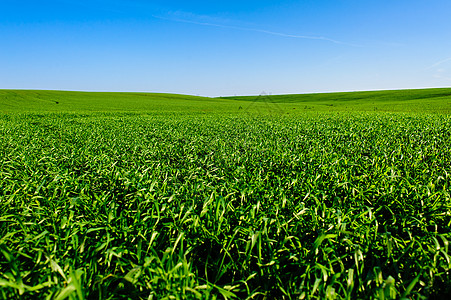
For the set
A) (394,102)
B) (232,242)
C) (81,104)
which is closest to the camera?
(232,242)

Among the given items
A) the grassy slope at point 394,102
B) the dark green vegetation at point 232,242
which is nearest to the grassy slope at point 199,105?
the grassy slope at point 394,102

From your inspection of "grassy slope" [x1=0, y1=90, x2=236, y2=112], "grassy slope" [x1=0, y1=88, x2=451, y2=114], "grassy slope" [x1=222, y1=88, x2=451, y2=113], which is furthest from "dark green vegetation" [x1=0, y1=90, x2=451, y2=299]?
"grassy slope" [x1=0, y1=90, x2=236, y2=112]

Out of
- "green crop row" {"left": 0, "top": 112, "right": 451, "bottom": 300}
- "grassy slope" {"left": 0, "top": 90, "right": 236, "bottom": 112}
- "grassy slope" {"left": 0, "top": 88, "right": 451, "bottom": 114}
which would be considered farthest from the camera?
"grassy slope" {"left": 0, "top": 90, "right": 236, "bottom": 112}

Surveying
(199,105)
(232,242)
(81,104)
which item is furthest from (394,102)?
(81,104)

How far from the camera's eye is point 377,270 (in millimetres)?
2178

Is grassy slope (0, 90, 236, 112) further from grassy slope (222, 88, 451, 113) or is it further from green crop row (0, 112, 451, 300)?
green crop row (0, 112, 451, 300)

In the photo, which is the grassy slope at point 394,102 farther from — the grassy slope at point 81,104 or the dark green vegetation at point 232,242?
the dark green vegetation at point 232,242

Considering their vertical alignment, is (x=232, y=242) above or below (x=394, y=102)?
below

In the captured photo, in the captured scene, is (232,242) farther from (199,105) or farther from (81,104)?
(81,104)

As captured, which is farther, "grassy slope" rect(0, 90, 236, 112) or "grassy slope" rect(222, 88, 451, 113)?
"grassy slope" rect(0, 90, 236, 112)

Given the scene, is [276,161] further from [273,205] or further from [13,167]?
[13,167]

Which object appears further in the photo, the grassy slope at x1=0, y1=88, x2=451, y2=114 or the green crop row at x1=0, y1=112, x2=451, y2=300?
the grassy slope at x1=0, y1=88, x2=451, y2=114

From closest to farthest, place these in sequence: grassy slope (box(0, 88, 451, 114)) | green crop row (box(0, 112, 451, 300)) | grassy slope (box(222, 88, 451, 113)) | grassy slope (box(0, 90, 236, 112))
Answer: green crop row (box(0, 112, 451, 300))
grassy slope (box(222, 88, 451, 113))
grassy slope (box(0, 88, 451, 114))
grassy slope (box(0, 90, 236, 112))

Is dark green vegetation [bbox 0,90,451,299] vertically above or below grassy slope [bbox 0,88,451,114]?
below
